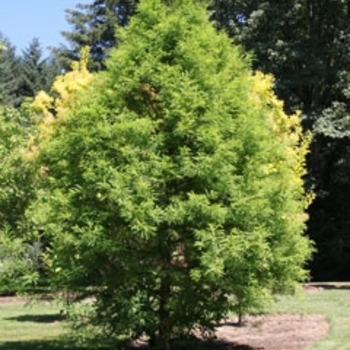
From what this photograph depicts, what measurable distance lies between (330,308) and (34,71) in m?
40.2

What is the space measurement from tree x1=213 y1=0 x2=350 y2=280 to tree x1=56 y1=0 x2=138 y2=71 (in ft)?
29.6

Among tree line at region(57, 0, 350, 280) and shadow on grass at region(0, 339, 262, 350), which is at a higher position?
tree line at region(57, 0, 350, 280)

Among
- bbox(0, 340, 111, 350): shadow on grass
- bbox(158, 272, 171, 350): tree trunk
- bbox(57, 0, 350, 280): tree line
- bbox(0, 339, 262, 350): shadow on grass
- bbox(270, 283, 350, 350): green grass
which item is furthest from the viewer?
bbox(57, 0, 350, 280): tree line

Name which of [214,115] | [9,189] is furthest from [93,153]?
[9,189]

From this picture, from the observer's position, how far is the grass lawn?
1069 cm

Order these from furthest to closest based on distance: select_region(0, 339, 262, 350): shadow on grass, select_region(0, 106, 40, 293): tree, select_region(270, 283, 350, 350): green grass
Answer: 1. select_region(0, 106, 40, 293): tree
2. select_region(270, 283, 350, 350): green grass
3. select_region(0, 339, 262, 350): shadow on grass

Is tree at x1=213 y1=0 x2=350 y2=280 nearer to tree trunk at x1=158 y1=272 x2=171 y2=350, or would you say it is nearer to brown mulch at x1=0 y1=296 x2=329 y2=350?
brown mulch at x1=0 y1=296 x2=329 y2=350

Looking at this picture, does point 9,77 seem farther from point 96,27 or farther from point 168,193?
point 168,193

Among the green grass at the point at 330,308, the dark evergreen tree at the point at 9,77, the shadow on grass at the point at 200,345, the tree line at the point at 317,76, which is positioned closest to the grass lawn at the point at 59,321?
the green grass at the point at 330,308

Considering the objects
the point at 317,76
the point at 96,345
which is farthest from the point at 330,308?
the point at 317,76

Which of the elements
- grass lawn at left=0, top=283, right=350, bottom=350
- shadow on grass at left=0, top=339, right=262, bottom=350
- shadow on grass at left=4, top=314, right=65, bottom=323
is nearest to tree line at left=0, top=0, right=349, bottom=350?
shadow on grass at left=0, top=339, right=262, bottom=350

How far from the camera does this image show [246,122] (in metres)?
8.74

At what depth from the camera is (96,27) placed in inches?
1443

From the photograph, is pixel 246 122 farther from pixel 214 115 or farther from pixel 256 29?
pixel 256 29
